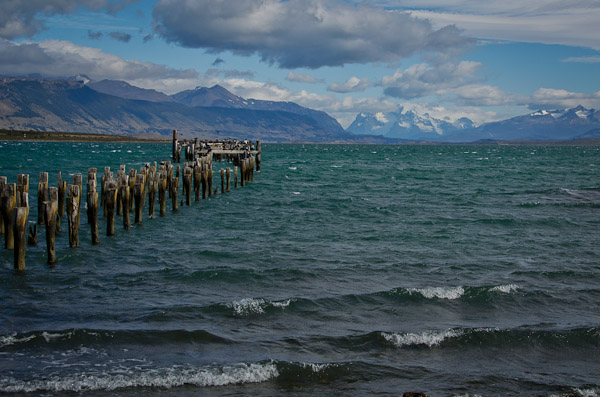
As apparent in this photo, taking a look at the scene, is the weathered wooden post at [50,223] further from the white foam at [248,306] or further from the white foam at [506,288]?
the white foam at [506,288]

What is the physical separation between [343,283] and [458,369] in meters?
5.48

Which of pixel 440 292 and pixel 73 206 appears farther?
pixel 73 206

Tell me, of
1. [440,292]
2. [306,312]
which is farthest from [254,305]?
[440,292]

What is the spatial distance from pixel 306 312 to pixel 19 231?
25.1ft

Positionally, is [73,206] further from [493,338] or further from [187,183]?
[187,183]

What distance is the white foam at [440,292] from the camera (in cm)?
1420

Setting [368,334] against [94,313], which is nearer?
[368,334]

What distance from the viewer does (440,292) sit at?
1437 centimetres

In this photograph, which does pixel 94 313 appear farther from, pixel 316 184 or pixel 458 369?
pixel 316 184

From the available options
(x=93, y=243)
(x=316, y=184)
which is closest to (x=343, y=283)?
(x=93, y=243)

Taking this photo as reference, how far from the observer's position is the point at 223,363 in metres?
9.94

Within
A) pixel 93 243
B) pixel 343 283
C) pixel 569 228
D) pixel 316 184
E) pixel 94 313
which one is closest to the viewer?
pixel 94 313

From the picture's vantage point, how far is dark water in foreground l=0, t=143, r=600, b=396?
947cm

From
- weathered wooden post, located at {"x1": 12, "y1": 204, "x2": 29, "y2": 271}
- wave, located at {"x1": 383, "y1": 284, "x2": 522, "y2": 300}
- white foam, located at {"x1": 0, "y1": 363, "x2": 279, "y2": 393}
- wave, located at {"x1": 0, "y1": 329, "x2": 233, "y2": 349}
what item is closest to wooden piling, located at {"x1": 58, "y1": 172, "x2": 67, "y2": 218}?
weathered wooden post, located at {"x1": 12, "y1": 204, "x2": 29, "y2": 271}
